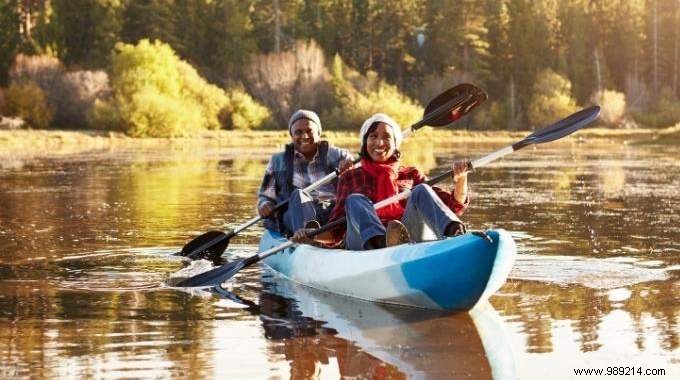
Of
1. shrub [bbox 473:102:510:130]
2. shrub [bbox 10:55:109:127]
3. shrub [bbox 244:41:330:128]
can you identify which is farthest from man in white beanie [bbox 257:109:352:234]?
shrub [bbox 473:102:510:130]

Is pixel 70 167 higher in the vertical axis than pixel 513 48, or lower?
lower

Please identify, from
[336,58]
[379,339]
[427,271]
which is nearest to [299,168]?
[427,271]

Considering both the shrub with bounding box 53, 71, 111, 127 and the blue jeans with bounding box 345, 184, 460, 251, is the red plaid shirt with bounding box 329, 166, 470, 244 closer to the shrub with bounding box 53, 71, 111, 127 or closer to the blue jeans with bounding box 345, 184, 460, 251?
the blue jeans with bounding box 345, 184, 460, 251

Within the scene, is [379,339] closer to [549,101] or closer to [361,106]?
[361,106]

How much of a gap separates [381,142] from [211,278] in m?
1.80

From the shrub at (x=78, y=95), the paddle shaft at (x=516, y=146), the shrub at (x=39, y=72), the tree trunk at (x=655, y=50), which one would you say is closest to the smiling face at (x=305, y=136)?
the paddle shaft at (x=516, y=146)

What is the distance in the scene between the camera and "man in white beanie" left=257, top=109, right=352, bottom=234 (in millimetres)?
10383

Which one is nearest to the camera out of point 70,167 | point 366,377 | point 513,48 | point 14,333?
point 366,377

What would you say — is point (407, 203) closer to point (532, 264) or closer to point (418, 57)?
point (532, 264)

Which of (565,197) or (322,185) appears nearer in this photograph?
(322,185)

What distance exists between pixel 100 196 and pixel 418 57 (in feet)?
182

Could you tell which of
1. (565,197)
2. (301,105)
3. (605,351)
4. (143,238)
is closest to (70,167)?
(565,197)

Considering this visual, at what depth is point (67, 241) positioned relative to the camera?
12523 millimetres

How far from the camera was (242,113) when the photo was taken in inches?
2174
